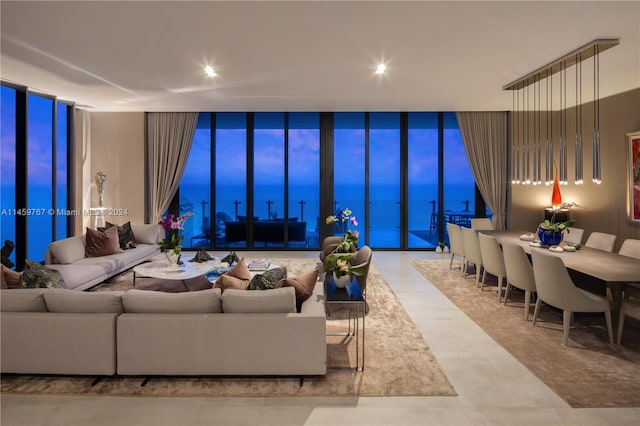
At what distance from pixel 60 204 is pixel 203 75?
14.5 ft

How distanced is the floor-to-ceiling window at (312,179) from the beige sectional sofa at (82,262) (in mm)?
2519

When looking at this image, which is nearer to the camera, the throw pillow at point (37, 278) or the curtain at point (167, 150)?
the throw pillow at point (37, 278)

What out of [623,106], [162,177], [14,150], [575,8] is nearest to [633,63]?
[623,106]

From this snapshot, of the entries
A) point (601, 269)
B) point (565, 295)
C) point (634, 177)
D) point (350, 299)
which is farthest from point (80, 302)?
point (634, 177)

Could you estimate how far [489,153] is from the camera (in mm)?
8016

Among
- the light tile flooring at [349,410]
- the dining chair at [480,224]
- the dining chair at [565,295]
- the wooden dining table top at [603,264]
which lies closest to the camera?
the light tile flooring at [349,410]

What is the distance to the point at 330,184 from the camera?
8.12m

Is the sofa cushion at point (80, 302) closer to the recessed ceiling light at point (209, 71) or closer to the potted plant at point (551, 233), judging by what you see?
the recessed ceiling light at point (209, 71)

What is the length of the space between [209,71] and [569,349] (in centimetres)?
492

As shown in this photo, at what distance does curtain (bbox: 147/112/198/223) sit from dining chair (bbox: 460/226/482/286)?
5721 mm

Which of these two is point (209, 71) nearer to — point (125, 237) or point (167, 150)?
point (125, 237)

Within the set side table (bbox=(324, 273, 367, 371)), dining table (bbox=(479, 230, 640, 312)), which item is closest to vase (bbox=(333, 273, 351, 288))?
side table (bbox=(324, 273, 367, 371))

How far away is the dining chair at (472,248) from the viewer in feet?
17.6

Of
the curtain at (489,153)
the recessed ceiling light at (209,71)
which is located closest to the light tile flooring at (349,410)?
the recessed ceiling light at (209,71)
